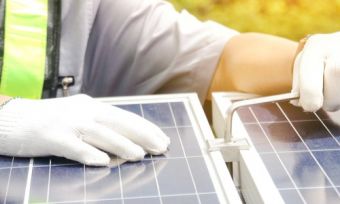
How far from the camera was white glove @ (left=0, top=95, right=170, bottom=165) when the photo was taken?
904mm

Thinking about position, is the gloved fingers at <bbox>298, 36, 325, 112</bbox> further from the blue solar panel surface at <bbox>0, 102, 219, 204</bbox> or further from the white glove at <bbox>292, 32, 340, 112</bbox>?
the blue solar panel surface at <bbox>0, 102, 219, 204</bbox>

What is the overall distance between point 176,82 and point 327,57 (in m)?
0.41

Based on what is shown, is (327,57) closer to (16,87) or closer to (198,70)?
(198,70)

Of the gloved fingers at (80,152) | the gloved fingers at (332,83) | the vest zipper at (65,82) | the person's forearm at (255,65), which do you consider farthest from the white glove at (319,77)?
the vest zipper at (65,82)

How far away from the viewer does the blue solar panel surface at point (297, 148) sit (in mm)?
833

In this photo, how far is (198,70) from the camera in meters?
1.33

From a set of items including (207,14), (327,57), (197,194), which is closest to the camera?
(197,194)

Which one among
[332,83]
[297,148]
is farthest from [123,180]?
[332,83]

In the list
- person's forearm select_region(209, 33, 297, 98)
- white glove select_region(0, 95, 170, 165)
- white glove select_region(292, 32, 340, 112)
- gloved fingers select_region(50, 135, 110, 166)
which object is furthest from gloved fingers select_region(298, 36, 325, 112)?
gloved fingers select_region(50, 135, 110, 166)

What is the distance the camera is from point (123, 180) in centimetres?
86

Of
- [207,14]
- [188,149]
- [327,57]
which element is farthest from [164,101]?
[207,14]

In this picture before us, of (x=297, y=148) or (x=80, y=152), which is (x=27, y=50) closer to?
(x=80, y=152)

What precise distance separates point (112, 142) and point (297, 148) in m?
0.29

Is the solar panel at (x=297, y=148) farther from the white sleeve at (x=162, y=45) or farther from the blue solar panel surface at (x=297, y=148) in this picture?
the white sleeve at (x=162, y=45)
